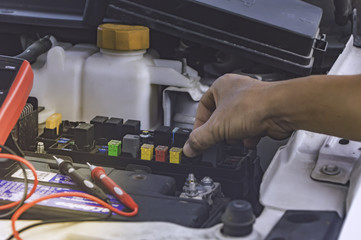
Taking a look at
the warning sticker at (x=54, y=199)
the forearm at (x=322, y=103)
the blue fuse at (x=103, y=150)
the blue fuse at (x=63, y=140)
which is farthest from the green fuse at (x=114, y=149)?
the forearm at (x=322, y=103)

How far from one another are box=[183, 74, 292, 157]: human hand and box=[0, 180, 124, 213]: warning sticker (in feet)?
0.83

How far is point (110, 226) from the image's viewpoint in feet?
2.84

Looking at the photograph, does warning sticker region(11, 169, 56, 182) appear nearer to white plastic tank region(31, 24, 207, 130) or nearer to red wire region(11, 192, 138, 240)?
red wire region(11, 192, 138, 240)

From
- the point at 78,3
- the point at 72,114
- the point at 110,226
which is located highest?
the point at 78,3

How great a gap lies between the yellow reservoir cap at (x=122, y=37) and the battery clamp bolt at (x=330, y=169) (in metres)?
0.64

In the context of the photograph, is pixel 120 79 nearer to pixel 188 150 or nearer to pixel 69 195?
pixel 188 150

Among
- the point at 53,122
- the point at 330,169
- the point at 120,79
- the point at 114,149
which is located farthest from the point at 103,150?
the point at 330,169

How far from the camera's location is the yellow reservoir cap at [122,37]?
1.45 m

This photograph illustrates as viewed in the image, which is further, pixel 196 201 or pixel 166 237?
pixel 196 201

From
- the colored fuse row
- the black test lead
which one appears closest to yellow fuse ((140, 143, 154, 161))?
the colored fuse row

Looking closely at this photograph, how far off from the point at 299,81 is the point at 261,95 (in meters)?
0.08

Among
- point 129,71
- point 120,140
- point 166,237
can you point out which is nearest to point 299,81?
point 166,237

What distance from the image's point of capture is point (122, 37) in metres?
1.45

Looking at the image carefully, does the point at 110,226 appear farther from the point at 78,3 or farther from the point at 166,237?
the point at 78,3
